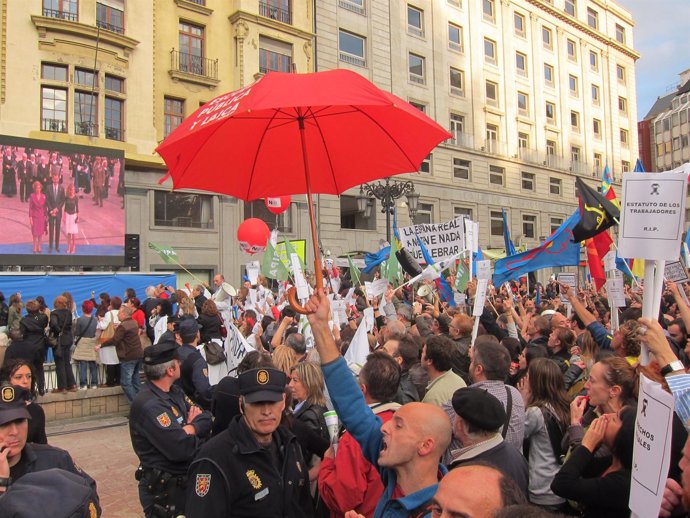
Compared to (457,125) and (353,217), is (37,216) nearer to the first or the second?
(353,217)

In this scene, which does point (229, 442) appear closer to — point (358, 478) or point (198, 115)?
point (358, 478)

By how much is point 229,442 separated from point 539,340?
5012 mm

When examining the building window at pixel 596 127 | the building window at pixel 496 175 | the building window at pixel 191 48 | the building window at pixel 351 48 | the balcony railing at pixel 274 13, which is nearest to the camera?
the building window at pixel 191 48

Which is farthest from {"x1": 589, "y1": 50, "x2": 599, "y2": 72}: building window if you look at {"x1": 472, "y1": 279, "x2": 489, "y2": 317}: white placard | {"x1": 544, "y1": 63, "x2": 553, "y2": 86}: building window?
{"x1": 472, "y1": 279, "x2": 489, "y2": 317}: white placard

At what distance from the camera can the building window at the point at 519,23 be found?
40.0 meters

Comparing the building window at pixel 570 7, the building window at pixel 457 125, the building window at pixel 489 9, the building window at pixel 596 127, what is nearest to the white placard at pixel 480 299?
the building window at pixel 457 125

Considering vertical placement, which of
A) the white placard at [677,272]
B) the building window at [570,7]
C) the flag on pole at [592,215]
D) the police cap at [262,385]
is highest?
the building window at [570,7]

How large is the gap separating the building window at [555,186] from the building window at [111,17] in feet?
102

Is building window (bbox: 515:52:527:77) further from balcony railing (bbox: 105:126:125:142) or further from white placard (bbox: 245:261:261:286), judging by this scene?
white placard (bbox: 245:261:261:286)

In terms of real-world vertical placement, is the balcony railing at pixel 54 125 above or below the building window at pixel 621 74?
below

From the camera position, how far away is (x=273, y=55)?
27094 mm

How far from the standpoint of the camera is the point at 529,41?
1606 inches

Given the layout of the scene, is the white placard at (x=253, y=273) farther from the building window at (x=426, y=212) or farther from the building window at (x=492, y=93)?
the building window at (x=492, y=93)

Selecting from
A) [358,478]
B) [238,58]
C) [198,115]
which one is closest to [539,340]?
[358,478]
